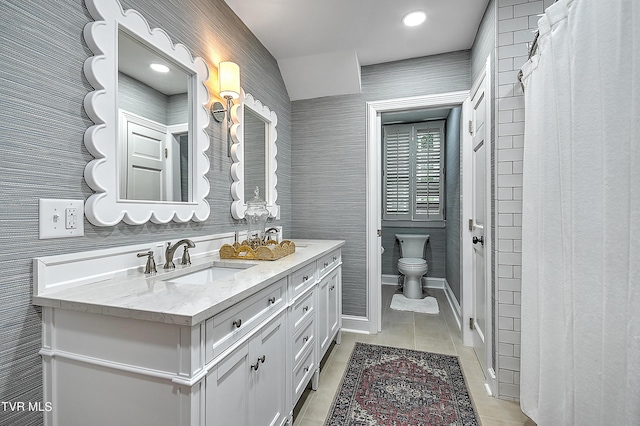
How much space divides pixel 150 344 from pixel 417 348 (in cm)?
219

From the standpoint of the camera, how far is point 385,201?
4.47 m

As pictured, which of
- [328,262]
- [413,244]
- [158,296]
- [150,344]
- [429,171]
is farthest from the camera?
[429,171]

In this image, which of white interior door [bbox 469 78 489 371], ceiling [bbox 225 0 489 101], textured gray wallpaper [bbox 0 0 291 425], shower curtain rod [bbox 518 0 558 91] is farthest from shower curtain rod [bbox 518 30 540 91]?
textured gray wallpaper [bbox 0 0 291 425]

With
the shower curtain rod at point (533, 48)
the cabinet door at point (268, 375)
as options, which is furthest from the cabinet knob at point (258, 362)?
the shower curtain rod at point (533, 48)

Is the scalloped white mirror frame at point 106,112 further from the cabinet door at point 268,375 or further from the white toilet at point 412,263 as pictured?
the white toilet at point 412,263

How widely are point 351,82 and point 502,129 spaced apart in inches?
54.9

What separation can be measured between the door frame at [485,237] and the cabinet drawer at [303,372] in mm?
1119

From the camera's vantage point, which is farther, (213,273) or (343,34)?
(343,34)

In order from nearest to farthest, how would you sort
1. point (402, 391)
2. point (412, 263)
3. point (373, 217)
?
point (402, 391)
point (373, 217)
point (412, 263)

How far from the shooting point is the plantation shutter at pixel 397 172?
4.37 m

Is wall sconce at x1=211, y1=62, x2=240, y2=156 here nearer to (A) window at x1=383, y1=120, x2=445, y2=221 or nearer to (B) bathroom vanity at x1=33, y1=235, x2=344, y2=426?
(B) bathroom vanity at x1=33, y1=235, x2=344, y2=426

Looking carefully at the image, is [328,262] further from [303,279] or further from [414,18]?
[414,18]

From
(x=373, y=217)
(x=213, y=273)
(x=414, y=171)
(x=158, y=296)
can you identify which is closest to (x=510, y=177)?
(x=373, y=217)

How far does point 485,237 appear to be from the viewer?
6.57ft
